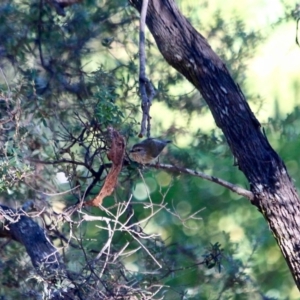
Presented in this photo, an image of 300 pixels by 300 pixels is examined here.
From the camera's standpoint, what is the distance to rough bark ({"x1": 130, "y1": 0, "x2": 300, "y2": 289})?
3.50 m

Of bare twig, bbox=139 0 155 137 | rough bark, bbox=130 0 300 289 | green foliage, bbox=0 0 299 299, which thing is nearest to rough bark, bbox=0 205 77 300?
green foliage, bbox=0 0 299 299

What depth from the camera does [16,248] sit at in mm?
5320

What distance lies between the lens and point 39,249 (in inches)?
161

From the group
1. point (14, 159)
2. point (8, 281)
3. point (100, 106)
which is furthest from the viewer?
point (8, 281)

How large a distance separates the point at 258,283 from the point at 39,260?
74.4 inches

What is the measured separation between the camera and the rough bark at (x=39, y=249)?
3393mm

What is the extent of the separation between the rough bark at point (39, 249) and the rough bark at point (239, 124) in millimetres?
977

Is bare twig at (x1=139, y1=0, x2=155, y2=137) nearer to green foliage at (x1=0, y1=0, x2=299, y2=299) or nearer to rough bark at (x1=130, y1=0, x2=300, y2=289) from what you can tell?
rough bark at (x1=130, y1=0, x2=300, y2=289)

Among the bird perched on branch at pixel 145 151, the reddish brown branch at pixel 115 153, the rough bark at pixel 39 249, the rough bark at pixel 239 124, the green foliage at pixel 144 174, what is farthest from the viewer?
the green foliage at pixel 144 174

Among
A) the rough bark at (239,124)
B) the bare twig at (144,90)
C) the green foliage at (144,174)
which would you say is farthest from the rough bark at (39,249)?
the rough bark at (239,124)

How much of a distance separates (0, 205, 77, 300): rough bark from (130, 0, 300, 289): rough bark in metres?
0.98

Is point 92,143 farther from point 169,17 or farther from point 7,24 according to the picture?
point 7,24

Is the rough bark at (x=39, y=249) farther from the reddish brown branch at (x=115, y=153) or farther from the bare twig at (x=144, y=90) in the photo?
the bare twig at (x=144, y=90)

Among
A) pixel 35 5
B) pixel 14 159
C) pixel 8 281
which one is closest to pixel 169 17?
pixel 14 159
